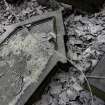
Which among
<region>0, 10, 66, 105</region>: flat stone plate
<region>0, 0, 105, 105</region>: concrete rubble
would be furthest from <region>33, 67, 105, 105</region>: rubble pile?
<region>0, 10, 66, 105</region>: flat stone plate

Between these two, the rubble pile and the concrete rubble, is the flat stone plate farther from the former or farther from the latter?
the rubble pile

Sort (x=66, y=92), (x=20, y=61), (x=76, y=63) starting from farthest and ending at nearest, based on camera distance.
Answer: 1. (x=20, y=61)
2. (x=76, y=63)
3. (x=66, y=92)

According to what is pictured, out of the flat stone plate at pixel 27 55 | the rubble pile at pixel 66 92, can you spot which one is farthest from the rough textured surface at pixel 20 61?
the rubble pile at pixel 66 92

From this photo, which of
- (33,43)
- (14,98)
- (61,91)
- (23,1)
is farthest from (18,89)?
(23,1)

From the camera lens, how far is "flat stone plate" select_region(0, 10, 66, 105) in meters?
2.36

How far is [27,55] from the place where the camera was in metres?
2.63

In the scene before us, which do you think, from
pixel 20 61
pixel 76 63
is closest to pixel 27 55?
pixel 20 61

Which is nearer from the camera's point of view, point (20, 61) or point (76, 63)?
point (76, 63)

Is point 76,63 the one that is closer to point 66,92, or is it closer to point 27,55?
point 66,92

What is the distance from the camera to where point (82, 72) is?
7.75 feet

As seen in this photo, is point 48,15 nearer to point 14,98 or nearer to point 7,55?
point 7,55

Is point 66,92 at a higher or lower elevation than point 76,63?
lower

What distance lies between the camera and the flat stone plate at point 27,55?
2.36m

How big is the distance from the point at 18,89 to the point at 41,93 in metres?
0.25
